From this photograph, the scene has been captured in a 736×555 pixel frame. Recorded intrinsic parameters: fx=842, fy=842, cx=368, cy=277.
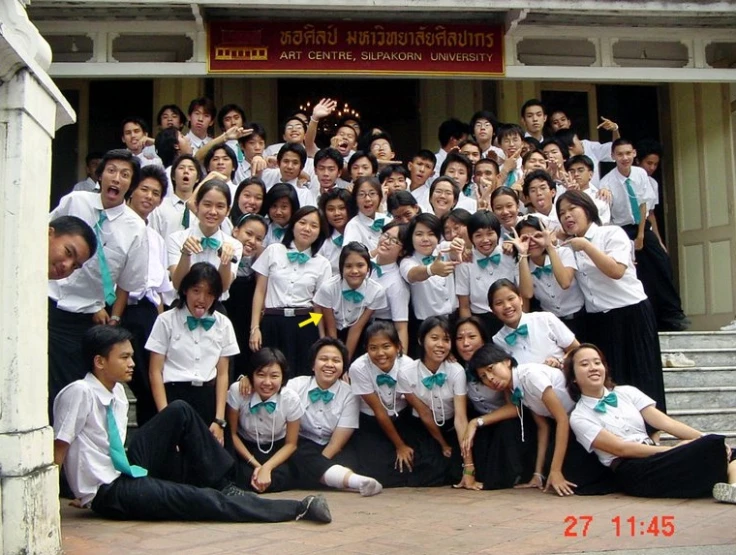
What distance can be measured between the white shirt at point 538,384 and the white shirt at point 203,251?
2.21m

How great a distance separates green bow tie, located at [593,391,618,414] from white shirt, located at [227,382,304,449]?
2.02 m

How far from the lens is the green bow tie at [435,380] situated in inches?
239

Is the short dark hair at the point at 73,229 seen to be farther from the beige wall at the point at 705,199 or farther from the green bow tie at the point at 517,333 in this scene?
the beige wall at the point at 705,199

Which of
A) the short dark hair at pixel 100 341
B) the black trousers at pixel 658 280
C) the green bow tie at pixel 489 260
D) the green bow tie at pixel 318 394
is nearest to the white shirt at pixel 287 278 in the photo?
the green bow tie at pixel 318 394

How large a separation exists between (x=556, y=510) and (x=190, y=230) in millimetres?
3357

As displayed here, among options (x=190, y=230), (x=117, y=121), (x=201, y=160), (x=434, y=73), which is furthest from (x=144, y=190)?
(x=117, y=121)

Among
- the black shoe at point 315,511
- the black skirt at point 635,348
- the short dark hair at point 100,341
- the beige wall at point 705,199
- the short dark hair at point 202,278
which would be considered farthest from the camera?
the beige wall at point 705,199

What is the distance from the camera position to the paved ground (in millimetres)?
4082

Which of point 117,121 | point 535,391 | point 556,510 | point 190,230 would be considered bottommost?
point 556,510

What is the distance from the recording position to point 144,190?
20.0 feet

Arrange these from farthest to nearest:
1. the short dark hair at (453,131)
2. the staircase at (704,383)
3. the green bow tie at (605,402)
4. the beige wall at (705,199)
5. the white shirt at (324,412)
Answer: the beige wall at (705,199), the short dark hair at (453,131), the staircase at (704,383), the white shirt at (324,412), the green bow tie at (605,402)

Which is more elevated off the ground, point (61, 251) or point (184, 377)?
point (61, 251)

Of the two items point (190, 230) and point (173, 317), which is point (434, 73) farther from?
point (173, 317)

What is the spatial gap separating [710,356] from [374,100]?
19.6 ft
